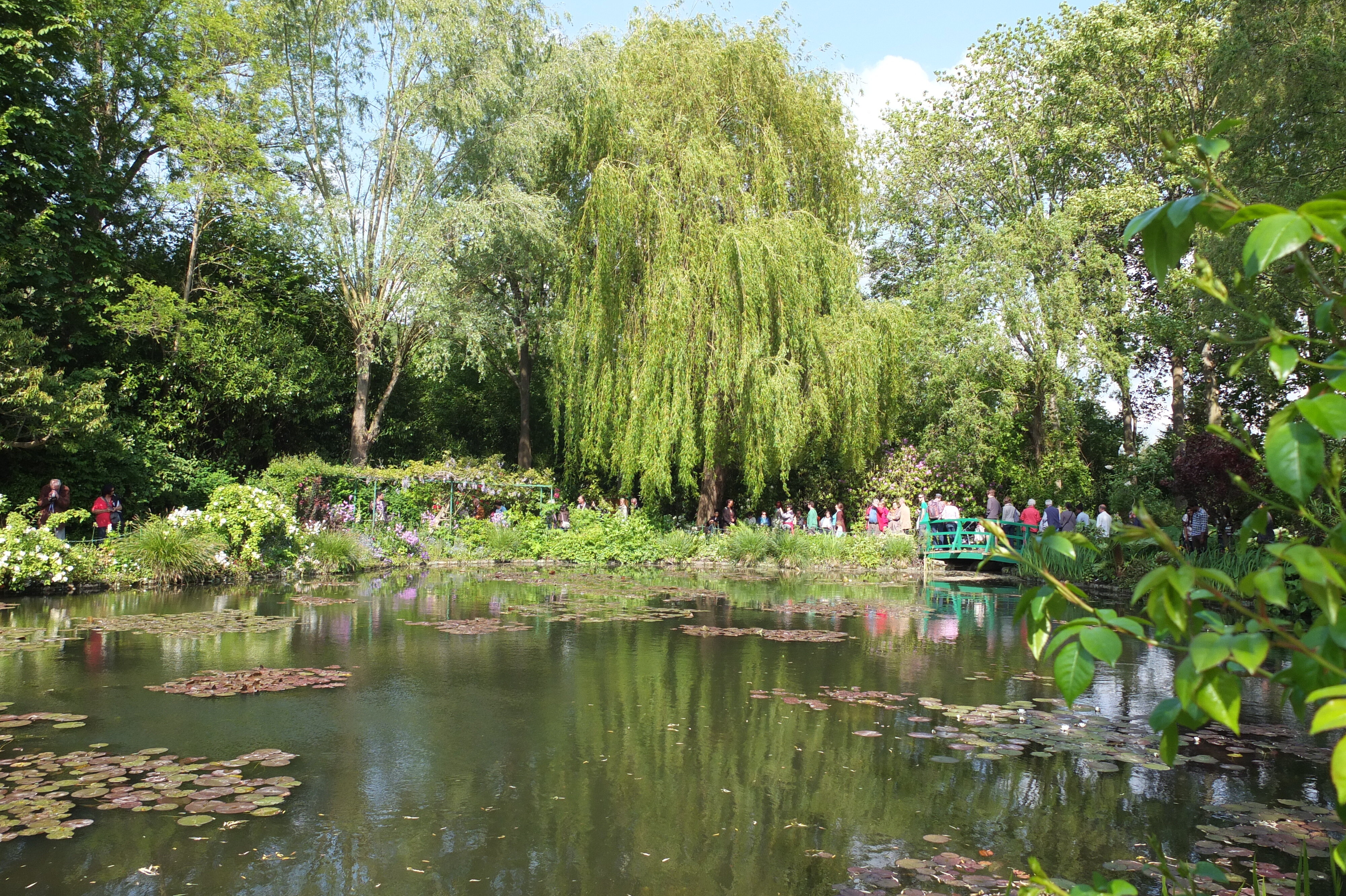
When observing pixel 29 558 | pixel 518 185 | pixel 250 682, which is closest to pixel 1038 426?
pixel 518 185

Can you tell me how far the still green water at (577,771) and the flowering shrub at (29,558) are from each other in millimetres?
3850

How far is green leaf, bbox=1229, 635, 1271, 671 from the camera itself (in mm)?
1149

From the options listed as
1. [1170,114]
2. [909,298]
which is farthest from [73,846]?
[1170,114]

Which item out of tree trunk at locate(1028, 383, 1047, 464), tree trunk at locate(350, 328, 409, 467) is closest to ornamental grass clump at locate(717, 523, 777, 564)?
tree trunk at locate(1028, 383, 1047, 464)

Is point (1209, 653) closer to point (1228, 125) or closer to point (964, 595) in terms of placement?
point (1228, 125)

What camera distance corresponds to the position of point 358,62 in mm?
22188

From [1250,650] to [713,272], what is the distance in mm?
17981

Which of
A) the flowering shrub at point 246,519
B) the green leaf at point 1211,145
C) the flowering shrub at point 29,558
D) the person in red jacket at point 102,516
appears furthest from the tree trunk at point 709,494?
the green leaf at point 1211,145

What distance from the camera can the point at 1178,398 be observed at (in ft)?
79.5

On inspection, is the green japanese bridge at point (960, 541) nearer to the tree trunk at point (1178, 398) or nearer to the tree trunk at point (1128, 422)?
the tree trunk at point (1128, 422)

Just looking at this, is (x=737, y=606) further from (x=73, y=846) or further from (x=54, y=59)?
(x=54, y=59)

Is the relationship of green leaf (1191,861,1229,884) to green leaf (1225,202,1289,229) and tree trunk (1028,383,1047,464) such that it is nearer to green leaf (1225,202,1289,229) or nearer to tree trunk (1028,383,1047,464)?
green leaf (1225,202,1289,229)

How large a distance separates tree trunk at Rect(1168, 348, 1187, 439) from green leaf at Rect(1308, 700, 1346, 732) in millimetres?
25713

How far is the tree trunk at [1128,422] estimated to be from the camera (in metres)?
24.7
